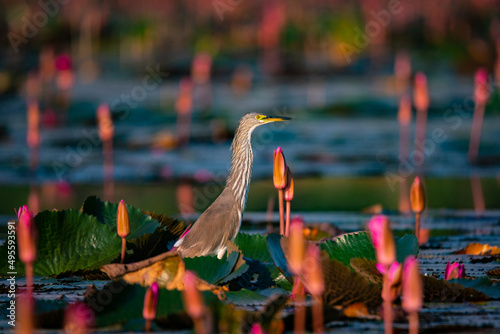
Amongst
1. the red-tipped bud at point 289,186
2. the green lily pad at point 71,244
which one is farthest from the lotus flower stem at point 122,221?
the red-tipped bud at point 289,186

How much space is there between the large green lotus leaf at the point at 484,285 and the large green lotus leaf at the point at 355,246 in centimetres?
33

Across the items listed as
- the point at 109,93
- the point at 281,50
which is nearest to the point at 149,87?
the point at 109,93

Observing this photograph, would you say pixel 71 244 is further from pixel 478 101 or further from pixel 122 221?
pixel 478 101

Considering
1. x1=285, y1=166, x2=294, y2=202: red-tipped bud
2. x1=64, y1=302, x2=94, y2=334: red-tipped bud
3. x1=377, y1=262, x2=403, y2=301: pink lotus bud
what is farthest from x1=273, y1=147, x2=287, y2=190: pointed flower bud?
x1=64, y1=302, x2=94, y2=334: red-tipped bud

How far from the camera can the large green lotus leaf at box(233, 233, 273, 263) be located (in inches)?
191

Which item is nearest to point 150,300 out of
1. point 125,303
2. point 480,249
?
point 125,303

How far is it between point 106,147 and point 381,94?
18.7 feet

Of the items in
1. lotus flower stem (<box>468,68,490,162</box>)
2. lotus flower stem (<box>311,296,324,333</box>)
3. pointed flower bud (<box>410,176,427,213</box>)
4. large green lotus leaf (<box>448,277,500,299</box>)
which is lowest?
lotus flower stem (<box>311,296,324,333</box>)

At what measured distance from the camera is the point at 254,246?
4.93m

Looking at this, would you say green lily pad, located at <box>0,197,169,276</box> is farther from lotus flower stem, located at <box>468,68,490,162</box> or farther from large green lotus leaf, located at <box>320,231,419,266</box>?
lotus flower stem, located at <box>468,68,490,162</box>

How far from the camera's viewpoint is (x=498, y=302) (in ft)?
13.7

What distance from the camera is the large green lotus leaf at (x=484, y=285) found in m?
4.19

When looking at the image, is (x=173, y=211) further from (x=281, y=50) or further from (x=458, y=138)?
(x=281, y=50)

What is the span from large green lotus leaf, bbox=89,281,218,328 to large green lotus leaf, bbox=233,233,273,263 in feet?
3.50
